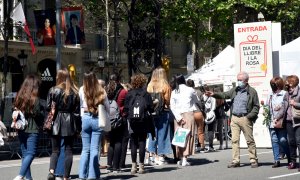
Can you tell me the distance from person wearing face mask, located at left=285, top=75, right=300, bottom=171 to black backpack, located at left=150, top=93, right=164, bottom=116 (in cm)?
257

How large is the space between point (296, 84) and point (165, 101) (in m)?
2.81

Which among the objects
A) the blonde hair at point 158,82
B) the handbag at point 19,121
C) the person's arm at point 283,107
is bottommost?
the handbag at point 19,121

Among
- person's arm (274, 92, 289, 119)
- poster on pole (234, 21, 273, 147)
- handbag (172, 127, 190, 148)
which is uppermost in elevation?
poster on pole (234, 21, 273, 147)

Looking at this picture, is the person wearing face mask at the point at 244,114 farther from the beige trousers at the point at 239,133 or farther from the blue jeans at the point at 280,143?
the blue jeans at the point at 280,143

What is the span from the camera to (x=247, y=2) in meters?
34.0

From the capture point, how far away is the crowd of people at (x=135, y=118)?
11875 mm

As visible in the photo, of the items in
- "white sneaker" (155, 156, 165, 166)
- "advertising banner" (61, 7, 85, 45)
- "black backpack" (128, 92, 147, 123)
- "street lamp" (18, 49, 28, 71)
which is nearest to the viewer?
"black backpack" (128, 92, 147, 123)

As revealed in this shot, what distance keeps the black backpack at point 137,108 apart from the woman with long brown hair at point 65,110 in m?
1.51

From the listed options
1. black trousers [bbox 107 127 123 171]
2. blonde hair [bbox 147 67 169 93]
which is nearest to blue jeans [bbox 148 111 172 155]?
blonde hair [bbox 147 67 169 93]

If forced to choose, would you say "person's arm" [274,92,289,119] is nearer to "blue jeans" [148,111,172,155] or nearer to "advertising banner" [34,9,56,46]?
"blue jeans" [148,111,172,155]

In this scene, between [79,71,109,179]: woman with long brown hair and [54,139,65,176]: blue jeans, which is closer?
[79,71,109,179]: woman with long brown hair

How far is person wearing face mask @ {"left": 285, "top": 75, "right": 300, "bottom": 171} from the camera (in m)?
13.4

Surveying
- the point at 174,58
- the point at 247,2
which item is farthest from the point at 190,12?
the point at 174,58

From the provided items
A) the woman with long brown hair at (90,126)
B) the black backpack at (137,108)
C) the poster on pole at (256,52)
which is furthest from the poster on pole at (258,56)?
the woman with long brown hair at (90,126)
